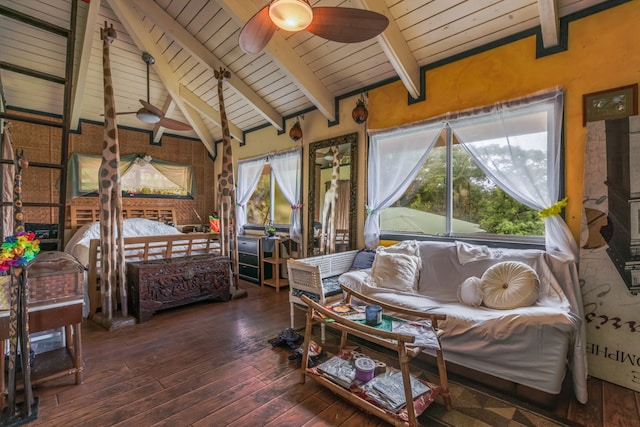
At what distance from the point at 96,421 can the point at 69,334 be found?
0.79 m

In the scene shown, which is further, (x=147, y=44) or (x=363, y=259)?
(x=147, y=44)

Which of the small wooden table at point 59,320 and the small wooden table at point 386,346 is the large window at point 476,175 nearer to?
the small wooden table at point 386,346

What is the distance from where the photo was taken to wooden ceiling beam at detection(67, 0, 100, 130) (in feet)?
11.1

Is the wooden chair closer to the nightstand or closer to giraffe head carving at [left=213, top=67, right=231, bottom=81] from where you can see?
the nightstand

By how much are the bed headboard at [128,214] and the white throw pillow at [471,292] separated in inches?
216

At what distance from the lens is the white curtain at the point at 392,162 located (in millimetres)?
3318

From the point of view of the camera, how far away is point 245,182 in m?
5.84

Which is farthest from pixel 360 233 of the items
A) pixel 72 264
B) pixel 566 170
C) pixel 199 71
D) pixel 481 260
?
pixel 199 71

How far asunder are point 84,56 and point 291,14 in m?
3.71

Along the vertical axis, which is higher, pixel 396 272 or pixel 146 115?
pixel 146 115

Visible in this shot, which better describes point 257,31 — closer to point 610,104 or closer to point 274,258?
point 610,104

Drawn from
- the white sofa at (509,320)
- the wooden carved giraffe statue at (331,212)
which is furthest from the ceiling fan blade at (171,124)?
the white sofa at (509,320)

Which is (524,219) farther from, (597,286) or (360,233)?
(360,233)

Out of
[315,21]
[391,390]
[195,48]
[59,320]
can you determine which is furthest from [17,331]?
[195,48]
